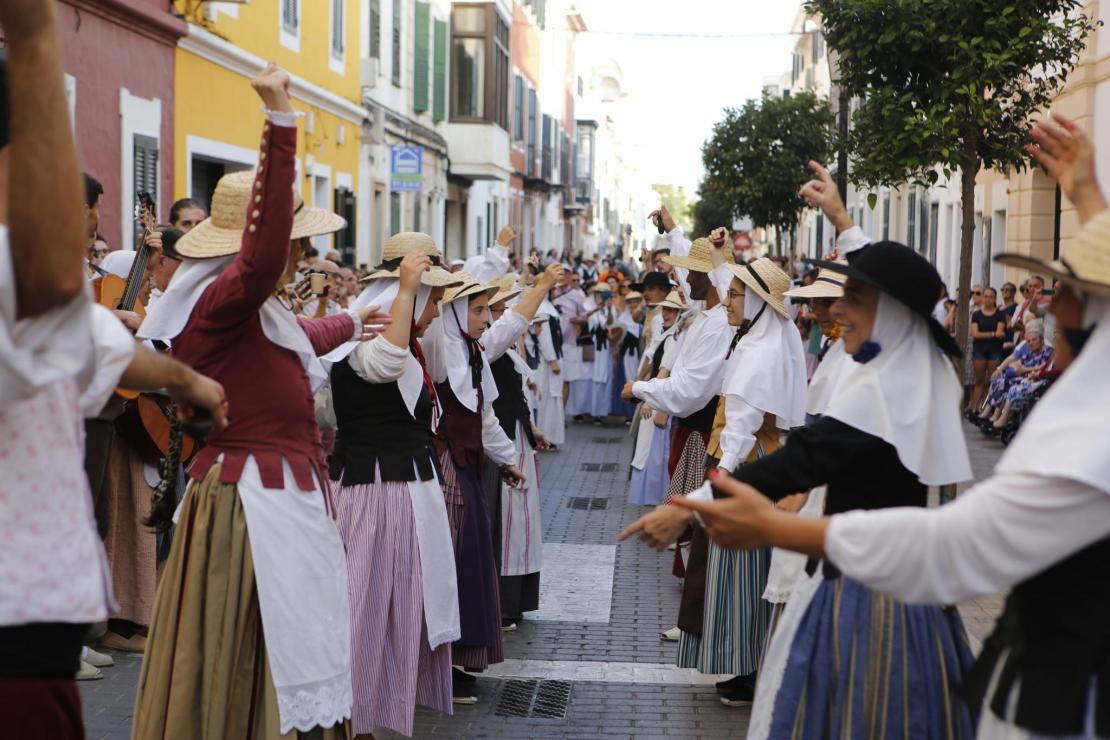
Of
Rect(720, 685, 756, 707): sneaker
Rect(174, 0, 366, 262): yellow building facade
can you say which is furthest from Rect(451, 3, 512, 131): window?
Rect(720, 685, 756, 707): sneaker

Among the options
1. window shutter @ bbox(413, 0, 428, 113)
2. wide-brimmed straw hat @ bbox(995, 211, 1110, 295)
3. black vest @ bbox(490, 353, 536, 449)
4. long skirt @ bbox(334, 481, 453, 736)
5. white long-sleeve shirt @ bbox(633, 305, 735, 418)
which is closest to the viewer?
wide-brimmed straw hat @ bbox(995, 211, 1110, 295)

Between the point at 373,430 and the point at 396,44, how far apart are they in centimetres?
2322

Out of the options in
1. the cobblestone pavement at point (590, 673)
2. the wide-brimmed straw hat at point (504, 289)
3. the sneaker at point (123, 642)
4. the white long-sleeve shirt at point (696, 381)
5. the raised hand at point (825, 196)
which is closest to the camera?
the raised hand at point (825, 196)

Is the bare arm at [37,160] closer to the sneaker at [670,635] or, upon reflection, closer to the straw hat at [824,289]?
the straw hat at [824,289]

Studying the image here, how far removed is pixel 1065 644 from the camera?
2.67m

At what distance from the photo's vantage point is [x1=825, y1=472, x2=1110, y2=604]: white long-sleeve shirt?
2520mm

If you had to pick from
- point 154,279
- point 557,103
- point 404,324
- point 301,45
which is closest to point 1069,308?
point 404,324

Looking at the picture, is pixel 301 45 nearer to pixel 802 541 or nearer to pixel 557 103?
pixel 802 541

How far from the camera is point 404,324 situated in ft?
17.6

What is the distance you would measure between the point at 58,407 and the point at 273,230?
4.72 ft

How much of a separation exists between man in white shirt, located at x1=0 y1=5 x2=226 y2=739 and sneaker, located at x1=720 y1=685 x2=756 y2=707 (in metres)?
4.43

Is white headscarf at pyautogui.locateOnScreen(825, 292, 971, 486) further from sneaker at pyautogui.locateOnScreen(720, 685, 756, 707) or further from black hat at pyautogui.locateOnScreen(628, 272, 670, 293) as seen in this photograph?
black hat at pyautogui.locateOnScreen(628, 272, 670, 293)

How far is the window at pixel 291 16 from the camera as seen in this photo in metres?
19.8

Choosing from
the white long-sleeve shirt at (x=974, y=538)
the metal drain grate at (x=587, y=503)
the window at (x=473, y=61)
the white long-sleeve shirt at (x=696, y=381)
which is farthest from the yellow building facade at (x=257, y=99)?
the white long-sleeve shirt at (x=974, y=538)
